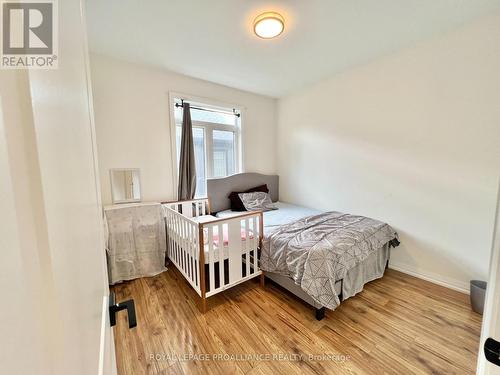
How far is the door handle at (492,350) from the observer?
1.59 feet

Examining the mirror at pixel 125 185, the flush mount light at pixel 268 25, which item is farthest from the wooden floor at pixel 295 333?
the flush mount light at pixel 268 25

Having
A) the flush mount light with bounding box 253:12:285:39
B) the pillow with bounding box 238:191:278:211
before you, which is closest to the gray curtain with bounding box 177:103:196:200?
the pillow with bounding box 238:191:278:211

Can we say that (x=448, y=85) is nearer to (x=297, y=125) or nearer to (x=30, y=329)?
(x=297, y=125)

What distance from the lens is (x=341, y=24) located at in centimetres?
186

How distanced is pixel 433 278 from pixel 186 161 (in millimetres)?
3356

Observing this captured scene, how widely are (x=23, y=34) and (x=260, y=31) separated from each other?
2154 millimetres

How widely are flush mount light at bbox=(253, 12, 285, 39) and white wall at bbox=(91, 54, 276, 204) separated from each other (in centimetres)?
139

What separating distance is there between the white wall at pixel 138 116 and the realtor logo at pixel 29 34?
2493 mm

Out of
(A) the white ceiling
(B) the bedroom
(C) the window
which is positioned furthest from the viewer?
(C) the window

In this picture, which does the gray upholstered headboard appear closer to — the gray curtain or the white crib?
the gray curtain

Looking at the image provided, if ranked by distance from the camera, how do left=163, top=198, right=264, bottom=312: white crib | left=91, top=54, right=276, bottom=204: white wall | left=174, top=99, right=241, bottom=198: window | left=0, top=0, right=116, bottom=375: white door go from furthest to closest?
left=174, top=99, right=241, bottom=198: window → left=91, top=54, right=276, bottom=204: white wall → left=163, top=198, right=264, bottom=312: white crib → left=0, top=0, right=116, bottom=375: white door

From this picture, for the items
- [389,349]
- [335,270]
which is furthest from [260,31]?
[389,349]

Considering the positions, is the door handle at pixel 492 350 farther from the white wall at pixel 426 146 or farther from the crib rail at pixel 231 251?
the white wall at pixel 426 146

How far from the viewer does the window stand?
10.2 ft
